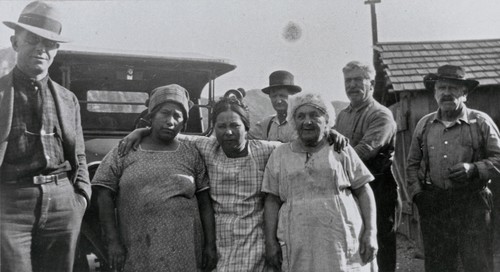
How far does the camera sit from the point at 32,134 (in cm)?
271

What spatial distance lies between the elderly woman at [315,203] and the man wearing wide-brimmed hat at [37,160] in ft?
3.79

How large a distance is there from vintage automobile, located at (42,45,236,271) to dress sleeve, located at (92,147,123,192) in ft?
4.41

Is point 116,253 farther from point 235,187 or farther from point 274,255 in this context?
point 274,255

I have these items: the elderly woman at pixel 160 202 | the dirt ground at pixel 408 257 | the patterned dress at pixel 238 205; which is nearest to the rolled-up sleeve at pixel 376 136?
the patterned dress at pixel 238 205

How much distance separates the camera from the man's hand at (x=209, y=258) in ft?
9.58

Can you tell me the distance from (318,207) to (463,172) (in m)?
1.45

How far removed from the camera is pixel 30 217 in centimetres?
262

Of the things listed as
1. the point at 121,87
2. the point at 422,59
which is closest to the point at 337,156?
the point at 121,87

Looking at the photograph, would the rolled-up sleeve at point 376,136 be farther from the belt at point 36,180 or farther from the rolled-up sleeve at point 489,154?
the belt at point 36,180

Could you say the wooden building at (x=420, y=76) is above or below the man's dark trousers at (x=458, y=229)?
above

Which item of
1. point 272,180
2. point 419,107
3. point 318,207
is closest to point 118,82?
point 272,180

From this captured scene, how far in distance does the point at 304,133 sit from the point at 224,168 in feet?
1.75

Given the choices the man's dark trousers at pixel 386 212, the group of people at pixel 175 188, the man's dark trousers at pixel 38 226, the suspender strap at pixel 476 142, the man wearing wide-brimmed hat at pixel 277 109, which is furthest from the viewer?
the man wearing wide-brimmed hat at pixel 277 109

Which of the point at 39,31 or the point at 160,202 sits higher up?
the point at 39,31
